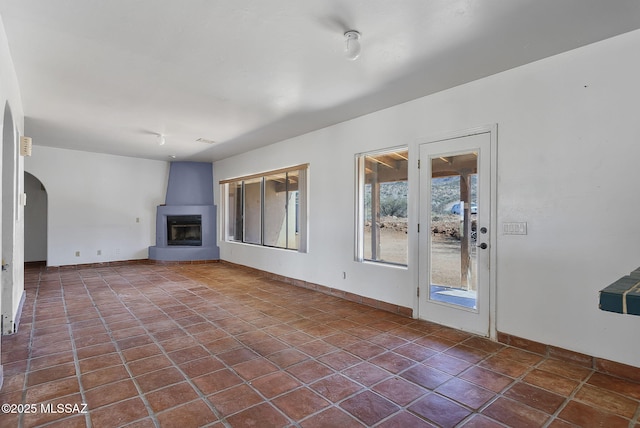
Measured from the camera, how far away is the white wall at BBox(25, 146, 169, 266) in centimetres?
690

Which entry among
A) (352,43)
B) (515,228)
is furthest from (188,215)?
(515,228)

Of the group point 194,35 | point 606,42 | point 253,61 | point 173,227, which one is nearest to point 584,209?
Answer: point 606,42

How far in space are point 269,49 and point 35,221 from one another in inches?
300

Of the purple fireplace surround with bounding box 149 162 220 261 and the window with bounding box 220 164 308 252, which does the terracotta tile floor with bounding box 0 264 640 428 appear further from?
the purple fireplace surround with bounding box 149 162 220 261

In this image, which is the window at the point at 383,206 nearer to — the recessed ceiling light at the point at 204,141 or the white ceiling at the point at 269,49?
the white ceiling at the point at 269,49

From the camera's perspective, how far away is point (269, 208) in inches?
267

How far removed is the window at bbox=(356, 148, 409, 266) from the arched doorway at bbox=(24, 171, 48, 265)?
7.18 metres

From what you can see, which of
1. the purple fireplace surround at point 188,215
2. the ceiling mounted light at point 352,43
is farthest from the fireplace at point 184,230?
the ceiling mounted light at point 352,43

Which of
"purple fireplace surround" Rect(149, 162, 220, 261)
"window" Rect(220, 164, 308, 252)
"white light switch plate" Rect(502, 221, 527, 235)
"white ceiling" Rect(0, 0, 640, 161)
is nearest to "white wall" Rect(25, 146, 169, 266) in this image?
"purple fireplace surround" Rect(149, 162, 220, 261)

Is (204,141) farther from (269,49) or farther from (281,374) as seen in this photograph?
(281,374)

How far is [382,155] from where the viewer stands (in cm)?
438

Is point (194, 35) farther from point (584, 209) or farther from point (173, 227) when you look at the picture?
point (173, 227)

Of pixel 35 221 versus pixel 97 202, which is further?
pixel 97 202

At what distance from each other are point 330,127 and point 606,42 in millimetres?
3187
